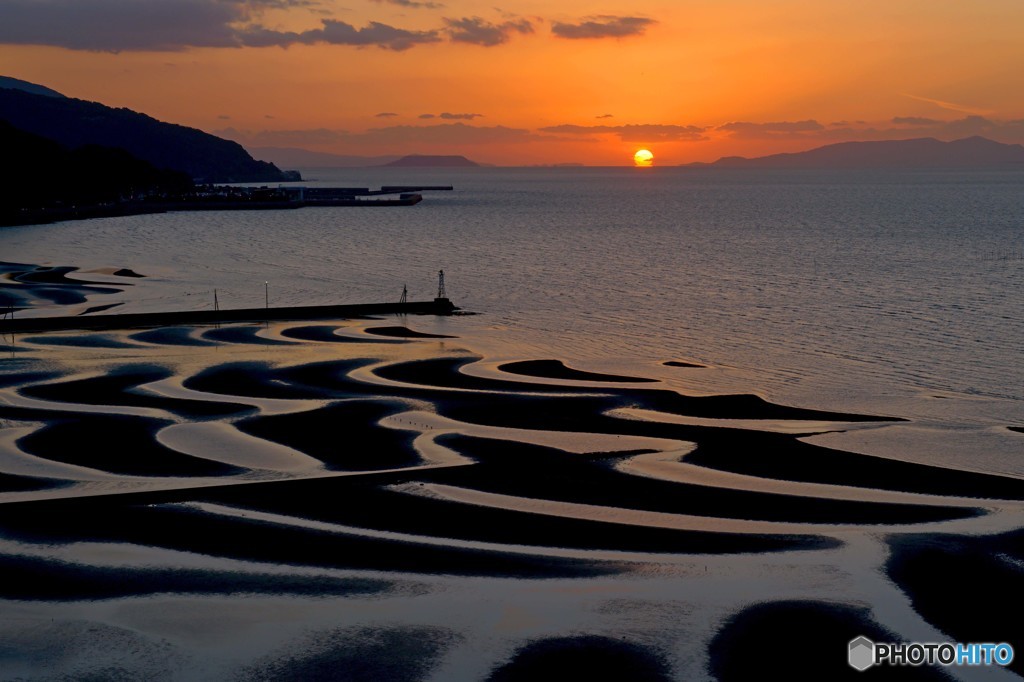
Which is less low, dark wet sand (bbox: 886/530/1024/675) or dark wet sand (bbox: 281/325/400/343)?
dark wet sand (bbox: 281/325/400/343)

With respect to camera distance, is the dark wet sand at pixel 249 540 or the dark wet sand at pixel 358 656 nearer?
the dark wet sand at pixel 358 656

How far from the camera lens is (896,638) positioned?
19.8 metres

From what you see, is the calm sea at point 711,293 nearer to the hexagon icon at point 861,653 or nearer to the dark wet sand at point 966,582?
the dark wet sand at point 966,582

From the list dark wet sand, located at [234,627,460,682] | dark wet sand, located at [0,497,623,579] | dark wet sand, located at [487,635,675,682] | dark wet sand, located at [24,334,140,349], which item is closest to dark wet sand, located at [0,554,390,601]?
dark wet sand, located at [0,497,623,579]

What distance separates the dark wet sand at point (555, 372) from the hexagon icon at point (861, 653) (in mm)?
25548

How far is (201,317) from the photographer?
59.5m

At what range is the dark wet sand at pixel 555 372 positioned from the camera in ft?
149

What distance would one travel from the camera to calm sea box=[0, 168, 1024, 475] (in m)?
44.0

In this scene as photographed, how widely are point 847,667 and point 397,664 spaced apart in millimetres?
7943

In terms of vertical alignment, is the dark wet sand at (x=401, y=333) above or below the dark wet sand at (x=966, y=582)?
above

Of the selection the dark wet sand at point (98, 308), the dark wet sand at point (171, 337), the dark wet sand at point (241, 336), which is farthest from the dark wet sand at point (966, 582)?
the dark wet sand at point (98, 308)

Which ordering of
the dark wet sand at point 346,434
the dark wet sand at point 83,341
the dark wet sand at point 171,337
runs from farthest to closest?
the dark wet sand at point 171,337 < the dark wet sand at point 83,341 < the dark wet sand at point 346,434

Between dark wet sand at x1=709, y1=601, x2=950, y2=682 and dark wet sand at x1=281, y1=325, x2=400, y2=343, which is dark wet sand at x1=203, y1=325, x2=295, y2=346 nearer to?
dark wet sand at x1=281, y1=325, x2=400, y2=343

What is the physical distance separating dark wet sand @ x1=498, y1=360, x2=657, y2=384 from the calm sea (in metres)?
1.97
